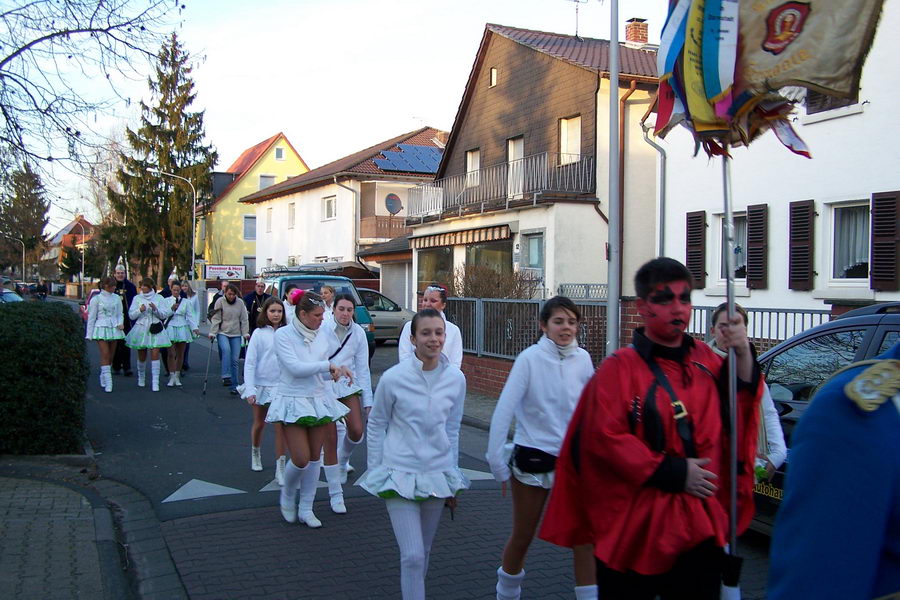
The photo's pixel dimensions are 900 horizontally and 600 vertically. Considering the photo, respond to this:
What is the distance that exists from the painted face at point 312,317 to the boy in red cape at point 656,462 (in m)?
3.71

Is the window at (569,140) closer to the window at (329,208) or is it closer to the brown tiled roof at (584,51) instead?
the brown tiled roof at (584,51)

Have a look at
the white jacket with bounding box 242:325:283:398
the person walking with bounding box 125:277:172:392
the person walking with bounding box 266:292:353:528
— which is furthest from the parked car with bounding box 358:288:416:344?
the person walking with bounding box 266:292:353:528

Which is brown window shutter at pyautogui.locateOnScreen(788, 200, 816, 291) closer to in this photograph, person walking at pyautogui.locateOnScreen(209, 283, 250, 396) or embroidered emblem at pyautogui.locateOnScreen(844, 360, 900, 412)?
person walking at pyautogui.locateOnScreen(209, 283, 250, 396)

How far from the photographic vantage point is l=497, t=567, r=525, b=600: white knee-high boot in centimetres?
439

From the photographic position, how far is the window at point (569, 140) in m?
23.3

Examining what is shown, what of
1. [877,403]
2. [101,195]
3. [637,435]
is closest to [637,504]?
[637,435]

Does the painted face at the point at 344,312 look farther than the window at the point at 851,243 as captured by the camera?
No

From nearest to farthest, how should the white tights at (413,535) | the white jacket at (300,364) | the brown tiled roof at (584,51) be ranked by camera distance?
the white tights at (413,535) → the white jacket at (300,364) → the brown tiled roof at (584,51)

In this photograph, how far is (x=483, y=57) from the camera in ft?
93.6

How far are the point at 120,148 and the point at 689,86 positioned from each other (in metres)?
9.26

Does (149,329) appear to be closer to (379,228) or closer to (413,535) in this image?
(413,535)

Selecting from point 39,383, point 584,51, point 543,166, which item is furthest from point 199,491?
point 584,51

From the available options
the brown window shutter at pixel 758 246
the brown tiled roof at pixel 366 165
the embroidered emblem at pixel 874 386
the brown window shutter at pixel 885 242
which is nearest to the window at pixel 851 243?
the brown window shutter at pixel 885 242

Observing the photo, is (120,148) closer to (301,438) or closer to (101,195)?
(301,438)
